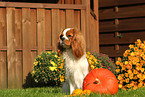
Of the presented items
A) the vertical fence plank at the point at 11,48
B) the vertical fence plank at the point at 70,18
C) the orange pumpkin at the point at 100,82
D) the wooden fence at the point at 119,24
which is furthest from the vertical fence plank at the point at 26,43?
the wooden fence at the point at 119,24

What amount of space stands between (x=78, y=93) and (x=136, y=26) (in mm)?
4986

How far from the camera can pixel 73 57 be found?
453cm

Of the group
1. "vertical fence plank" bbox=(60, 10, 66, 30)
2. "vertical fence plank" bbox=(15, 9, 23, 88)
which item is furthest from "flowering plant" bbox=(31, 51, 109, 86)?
"vertical fence plank" bbox=(60, 10, 66, 30)

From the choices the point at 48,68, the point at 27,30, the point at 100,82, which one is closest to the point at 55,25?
the point at 27,30

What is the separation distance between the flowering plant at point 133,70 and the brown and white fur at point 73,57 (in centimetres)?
119

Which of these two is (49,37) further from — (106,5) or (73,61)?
(106,5)

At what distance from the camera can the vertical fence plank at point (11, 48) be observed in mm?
6305

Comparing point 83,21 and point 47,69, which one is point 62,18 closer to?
point 83,21

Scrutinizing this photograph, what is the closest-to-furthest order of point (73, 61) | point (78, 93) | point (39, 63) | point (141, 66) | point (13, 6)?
point (78, 93) → point (73, 61) → point (141, 66) → point (39, 63) → point (13, 6)

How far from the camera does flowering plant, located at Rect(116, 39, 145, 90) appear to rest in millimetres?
5255

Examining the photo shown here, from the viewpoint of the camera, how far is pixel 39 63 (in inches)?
240

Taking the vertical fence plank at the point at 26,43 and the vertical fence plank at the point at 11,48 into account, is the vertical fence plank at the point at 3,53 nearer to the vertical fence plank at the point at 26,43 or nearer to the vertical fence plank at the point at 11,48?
the vertical fence plank at the point at 11,48

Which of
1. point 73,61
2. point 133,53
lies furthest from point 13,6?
point 133,53

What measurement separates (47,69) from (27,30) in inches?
50.4
